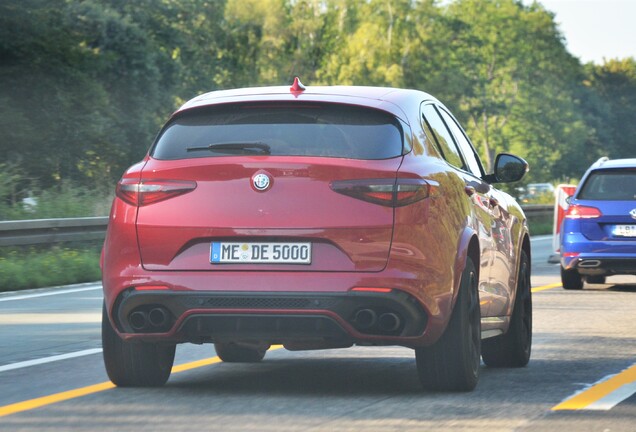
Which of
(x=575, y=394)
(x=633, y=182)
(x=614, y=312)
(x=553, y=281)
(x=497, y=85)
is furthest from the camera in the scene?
(x=497, y=85)

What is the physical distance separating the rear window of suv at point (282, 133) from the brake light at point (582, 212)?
10279 millimetres

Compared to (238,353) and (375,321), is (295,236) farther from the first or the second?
(238,353)

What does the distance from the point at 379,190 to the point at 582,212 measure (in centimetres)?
1069

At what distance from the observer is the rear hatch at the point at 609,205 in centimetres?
1703

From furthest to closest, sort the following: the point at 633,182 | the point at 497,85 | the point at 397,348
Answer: the point at 497,85, the point at 633,182, the point at 397,348

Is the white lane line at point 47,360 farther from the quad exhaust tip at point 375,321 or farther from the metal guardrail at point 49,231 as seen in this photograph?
the metal guardrail at point 49,231

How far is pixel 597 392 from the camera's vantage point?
779 centimetres

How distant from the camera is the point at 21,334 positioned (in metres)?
11.4

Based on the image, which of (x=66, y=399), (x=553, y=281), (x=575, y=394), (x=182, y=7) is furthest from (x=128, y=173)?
(x=182, y=7)

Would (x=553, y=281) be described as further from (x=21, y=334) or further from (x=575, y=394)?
(x=575, y=394)

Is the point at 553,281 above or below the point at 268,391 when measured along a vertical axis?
below

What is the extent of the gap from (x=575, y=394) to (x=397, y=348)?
2.70m

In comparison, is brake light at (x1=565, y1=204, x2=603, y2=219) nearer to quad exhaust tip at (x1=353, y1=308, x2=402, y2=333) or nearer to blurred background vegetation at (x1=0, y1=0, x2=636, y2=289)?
blurred background vegetation at (x1=0, y1=0, x2=636, y2=289)

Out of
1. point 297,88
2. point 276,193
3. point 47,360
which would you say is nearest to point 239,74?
point 47,360
